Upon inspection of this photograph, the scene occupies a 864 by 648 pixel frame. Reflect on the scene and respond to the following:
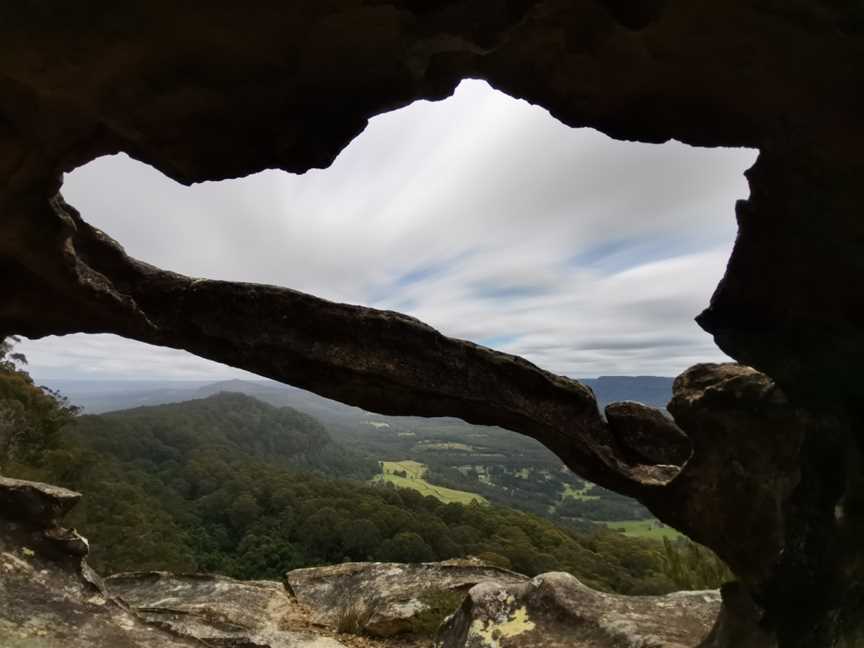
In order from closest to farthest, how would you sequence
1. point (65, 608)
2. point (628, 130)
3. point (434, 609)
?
point (628, 130), point (65, 608), point (434, 609)

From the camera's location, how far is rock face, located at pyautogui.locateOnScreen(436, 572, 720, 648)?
9.07 meters

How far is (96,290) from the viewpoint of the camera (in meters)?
9.66

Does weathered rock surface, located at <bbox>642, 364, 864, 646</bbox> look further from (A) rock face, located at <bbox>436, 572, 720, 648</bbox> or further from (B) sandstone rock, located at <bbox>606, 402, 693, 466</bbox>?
(A) rock face, located at <bbox>436, 572, 720, 648</bbox>

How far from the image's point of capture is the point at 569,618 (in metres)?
9.81

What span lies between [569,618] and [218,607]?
29.7 feet

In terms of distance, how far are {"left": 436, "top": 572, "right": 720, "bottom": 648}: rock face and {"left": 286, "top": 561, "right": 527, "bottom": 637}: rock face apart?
7.48ft

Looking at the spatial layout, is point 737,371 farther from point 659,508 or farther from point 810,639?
point 810,639

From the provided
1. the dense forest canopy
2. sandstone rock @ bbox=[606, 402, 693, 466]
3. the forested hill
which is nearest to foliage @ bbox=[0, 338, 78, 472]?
the dense forest canopy

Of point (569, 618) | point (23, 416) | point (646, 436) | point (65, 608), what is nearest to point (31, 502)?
point (65, 608)

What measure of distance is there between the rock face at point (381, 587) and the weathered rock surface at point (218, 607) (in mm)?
764

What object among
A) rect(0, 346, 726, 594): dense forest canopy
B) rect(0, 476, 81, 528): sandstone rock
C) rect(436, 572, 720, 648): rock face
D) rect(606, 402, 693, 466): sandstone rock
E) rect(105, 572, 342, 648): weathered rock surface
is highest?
rect(606, 402, 693, 466): sandstone rock

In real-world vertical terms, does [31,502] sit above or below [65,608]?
above

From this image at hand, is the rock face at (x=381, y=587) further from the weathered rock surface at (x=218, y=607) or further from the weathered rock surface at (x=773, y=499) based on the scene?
the weathered rock surface at (x=773, y=499)

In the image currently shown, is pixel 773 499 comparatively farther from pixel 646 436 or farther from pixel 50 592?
pixel 50 592
